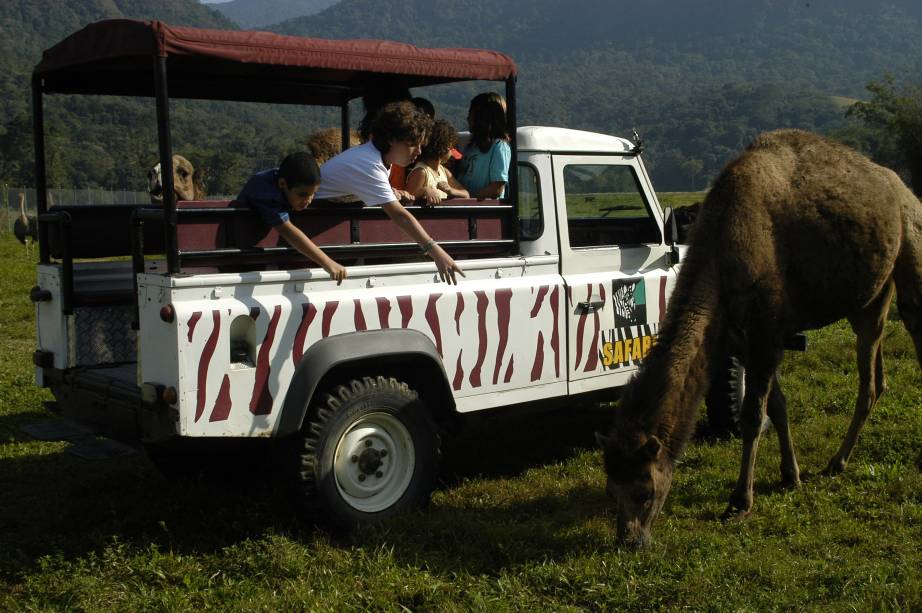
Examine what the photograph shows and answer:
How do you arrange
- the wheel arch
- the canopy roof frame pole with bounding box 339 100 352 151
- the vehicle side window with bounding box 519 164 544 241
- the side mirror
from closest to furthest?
the wheel arch < the vehicle side window with bounding box 519 164 544 241 < the side mirror < the canopy roof frame pole with bounding box 339 100 352 151

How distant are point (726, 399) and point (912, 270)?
1578mm

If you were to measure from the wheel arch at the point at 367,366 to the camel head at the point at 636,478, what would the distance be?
3.43 ft

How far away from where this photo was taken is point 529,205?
6.43 m

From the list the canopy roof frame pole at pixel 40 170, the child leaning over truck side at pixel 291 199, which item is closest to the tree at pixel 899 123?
the child leaning over truck side at pixel 291 199

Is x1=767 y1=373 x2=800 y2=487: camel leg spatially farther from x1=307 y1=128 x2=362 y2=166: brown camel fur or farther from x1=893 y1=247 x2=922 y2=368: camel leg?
x1=307 y1=128 x2=362 y2=166: brown camel fur

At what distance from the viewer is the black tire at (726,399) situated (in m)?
7.30

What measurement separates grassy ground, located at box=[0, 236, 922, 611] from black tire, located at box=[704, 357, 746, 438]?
0.72 ft

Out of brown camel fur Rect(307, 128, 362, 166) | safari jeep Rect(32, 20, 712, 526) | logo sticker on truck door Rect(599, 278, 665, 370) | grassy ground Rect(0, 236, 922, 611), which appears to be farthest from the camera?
brown camel fur Rect(307, 128, 362, 166)

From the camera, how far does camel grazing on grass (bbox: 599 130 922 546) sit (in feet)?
17.0

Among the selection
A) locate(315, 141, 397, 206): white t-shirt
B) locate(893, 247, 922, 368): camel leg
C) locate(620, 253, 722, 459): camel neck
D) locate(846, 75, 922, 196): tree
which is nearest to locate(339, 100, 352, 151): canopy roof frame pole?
locate(315, 141, 397, 206): white t-shirt

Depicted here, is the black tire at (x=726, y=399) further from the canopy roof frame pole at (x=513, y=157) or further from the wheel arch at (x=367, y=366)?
the wheel arch at (x=367, y=366)

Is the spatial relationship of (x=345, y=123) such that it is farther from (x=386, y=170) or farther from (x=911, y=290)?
(x=911, y=290)

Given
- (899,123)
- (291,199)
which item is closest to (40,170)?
(291,199)

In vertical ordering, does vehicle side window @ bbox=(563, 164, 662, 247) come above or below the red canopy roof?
below
